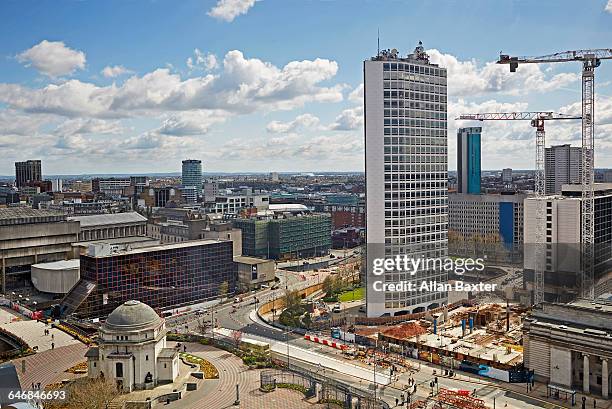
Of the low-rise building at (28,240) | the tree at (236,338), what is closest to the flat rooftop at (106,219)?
the low-rise building at (28,240)

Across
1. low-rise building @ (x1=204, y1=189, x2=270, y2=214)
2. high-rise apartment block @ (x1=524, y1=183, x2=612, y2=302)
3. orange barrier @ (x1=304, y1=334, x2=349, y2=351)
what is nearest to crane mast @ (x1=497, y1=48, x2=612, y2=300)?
high-rise apartment block @ (x1=524, y1=183, x2=612, y2=302)

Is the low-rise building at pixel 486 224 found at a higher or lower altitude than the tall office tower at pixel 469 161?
lower

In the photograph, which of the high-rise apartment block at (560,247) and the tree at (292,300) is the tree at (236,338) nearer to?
the tree at (292,300)

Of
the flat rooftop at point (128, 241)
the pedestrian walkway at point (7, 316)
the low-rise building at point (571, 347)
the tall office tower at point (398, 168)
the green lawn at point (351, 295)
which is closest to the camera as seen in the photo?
the low-rise building at point (571, 347)

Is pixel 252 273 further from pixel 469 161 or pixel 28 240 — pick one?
pixel 469 161

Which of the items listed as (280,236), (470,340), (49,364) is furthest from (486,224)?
(49,364)

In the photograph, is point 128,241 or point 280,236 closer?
point 128,241

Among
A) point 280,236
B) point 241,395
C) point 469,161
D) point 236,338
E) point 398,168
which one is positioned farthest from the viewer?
point 469,161
